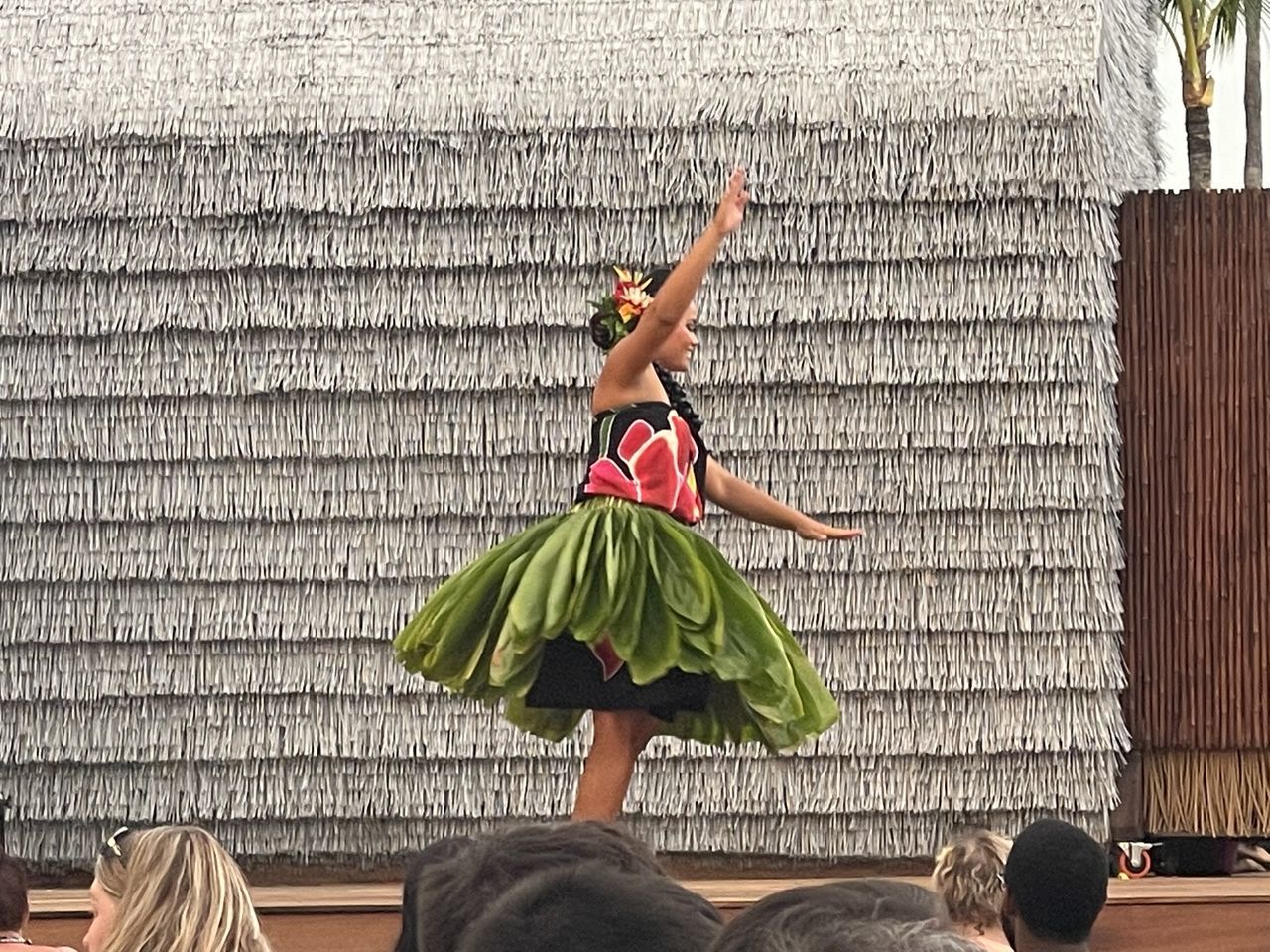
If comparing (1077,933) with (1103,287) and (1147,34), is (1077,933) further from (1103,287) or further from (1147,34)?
(1147,34)

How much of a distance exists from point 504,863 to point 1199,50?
9.02 metres

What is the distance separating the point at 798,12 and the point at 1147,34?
1437 mm

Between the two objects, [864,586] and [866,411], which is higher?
[866,411]

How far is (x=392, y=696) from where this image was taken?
519cm

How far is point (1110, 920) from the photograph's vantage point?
3.97 m

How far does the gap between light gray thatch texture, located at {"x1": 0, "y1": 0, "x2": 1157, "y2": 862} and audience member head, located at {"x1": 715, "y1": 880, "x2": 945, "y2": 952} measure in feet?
12.1

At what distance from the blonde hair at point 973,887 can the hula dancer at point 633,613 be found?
92 centimetres

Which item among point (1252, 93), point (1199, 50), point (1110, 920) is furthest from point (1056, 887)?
point (1252, 93)

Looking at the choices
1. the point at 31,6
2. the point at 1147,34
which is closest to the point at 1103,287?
the point at 1147,34

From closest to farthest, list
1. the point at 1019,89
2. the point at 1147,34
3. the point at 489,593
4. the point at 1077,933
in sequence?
the point at 1077,933, the point at 489,593, the point at 1019,89, the point at 1147,34

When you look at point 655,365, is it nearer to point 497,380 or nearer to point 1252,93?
point 497,380

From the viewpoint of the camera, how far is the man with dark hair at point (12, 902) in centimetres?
304

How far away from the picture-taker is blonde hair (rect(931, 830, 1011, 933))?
2.94 meters

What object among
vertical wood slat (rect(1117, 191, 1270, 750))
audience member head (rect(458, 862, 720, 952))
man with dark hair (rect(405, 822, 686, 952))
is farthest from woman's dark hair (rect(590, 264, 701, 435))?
audience member head (rect(458, 862, 720, 952))
